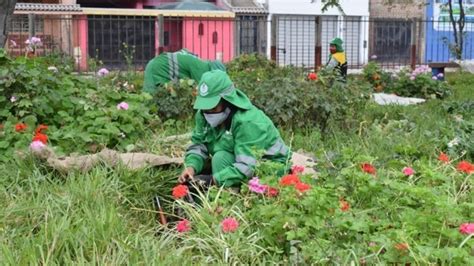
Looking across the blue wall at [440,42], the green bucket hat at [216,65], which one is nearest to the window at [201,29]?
the blue wall at [440,42]

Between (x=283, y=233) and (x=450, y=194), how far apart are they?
117 cm

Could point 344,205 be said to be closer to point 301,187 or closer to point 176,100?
point 301,187

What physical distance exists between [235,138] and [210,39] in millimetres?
14885

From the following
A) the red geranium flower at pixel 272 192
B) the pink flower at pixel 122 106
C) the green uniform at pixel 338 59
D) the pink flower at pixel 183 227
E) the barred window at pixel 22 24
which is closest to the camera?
the pink flower at pixel 183 227

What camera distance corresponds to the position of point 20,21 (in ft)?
51.2

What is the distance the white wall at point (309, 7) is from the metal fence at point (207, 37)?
331 cm

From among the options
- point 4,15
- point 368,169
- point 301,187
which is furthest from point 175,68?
point 301,187

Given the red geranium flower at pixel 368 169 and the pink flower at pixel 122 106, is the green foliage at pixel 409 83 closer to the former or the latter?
the pink flower at pixel 122 106

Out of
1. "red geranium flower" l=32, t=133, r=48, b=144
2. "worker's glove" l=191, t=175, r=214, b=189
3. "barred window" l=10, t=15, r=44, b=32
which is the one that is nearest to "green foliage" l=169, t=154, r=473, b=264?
"worker's glove" l=191, t=175, r=214, b=189

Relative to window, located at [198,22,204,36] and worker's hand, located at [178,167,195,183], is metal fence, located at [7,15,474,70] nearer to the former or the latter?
window, located at [198,22,204,36]

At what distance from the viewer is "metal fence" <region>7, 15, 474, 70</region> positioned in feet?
49.3

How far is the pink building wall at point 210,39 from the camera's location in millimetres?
18250

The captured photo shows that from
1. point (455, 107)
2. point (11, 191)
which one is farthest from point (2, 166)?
point (455, 107)

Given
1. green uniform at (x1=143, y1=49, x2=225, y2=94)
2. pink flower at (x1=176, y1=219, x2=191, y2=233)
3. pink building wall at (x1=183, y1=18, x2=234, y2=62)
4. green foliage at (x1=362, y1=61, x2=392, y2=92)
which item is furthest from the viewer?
pink building wall at (x1=183, y1=18, x2=234, y2=62)
